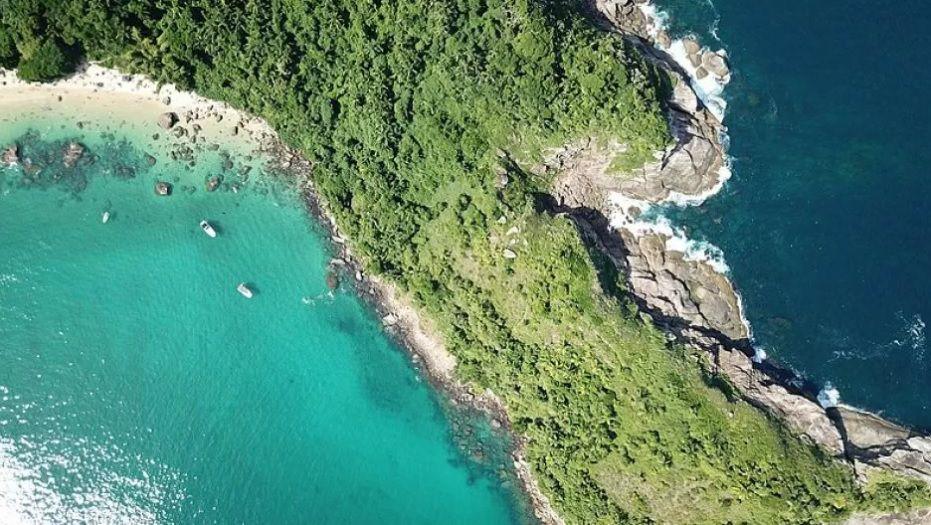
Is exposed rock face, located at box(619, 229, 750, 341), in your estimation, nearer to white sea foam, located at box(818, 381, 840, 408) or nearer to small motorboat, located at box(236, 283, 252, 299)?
white sea foam, located at box(818, 381, 840, 408)

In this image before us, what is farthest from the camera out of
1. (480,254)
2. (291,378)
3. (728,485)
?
(291,378)

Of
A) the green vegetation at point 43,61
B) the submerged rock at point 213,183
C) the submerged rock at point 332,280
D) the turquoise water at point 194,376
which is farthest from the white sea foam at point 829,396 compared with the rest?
the green vegetation at point 43,61

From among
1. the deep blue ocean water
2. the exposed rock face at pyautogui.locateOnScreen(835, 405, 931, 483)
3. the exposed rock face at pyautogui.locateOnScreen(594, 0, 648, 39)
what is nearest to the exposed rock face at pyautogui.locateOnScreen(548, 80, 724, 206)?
the deep blue ocean water

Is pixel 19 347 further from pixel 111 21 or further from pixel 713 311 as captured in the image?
pixel 713 311

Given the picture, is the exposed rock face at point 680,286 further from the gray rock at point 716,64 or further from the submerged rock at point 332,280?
the submerged rock at point 332,280

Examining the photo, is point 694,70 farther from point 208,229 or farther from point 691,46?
point 208,229

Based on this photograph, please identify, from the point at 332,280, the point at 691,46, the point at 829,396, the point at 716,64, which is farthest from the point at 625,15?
the point at 829,396

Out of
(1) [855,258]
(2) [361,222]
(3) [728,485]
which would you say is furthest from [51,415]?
(1) [855,258]
